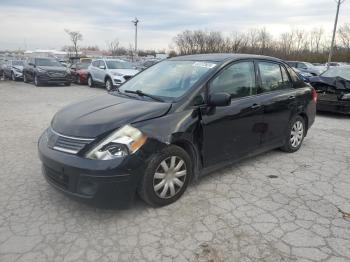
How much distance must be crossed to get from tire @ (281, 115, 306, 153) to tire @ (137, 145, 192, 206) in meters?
2.42

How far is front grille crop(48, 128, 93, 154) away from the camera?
10.2ft

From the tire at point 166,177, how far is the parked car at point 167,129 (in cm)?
1

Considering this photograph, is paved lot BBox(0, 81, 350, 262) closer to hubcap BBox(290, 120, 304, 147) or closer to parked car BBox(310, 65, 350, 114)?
hubcap BBox(290, 120, 304, 147)

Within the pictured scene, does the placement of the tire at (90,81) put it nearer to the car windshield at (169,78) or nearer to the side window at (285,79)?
the car windshield at (169,78)

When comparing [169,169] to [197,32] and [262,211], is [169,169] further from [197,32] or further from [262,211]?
[197,32]

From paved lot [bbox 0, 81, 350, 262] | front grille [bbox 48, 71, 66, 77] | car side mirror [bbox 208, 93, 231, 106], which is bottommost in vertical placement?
paved lot [bbox 0, 81, 350, 262]

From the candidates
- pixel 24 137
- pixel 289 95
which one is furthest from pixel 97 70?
pixel 289 95

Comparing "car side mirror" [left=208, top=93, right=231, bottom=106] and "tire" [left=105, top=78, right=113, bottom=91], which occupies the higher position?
"car side mirror" [left=208, top=93, right=231, bottom=106]

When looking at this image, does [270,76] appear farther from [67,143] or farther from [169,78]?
[67,143]

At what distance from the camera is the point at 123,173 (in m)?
3.02

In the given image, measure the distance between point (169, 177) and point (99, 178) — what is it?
2.67 feet

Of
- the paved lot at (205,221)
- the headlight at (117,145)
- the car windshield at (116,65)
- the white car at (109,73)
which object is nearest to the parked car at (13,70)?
the white car at (109,73)

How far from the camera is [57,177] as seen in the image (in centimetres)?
326

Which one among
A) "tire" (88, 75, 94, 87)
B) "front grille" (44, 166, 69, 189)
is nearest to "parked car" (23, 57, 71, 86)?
"tire" (88, 75, 94, 87)
